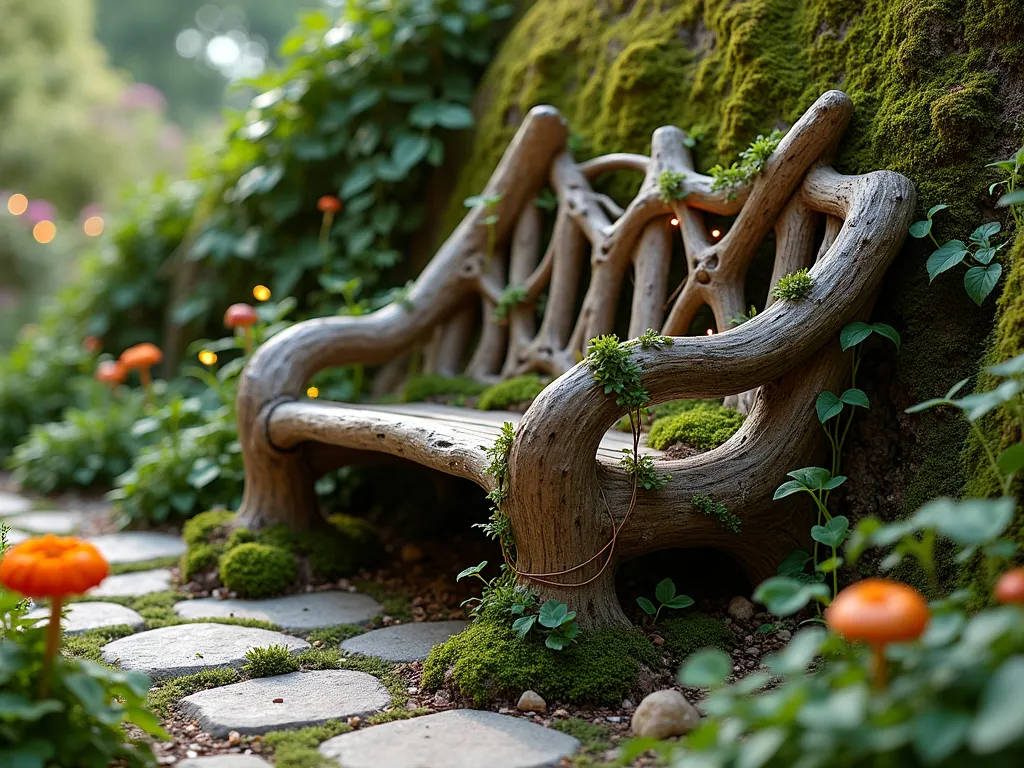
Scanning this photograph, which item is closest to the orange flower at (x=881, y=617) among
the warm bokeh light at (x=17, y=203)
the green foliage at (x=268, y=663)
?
the green foliage at (x=268, y=663)

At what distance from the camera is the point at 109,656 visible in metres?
2.67

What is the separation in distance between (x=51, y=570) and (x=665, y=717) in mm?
1284

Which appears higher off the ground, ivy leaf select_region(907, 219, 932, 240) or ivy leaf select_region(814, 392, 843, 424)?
ivy leaf select_region(907, 219, 932, 240)

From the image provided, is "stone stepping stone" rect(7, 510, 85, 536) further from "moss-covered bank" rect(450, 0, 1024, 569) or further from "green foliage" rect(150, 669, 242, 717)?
"moss-covered bank" rect(450, 0, 1024, 569)

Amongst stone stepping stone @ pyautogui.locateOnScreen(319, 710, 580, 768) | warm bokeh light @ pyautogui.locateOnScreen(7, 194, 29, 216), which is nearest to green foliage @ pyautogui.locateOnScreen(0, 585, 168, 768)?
stone stepping stone @ pyautogui.locateOnScreen(319, 710, 580, 768)

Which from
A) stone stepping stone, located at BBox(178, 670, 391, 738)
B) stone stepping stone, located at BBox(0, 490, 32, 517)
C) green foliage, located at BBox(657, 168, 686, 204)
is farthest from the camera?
stone stepping stone, located at BBox(0, 490, 32, 517)

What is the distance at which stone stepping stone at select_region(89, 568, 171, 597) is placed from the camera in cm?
343

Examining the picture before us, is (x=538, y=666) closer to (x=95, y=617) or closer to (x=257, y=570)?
(x=257, y=570)

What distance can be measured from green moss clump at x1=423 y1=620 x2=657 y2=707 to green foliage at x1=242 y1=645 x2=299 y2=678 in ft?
1.39

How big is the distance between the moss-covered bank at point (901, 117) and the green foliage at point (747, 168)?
22 centimetres

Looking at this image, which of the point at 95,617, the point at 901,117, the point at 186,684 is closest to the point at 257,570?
the point at 95,617

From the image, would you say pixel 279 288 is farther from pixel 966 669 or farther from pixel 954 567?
pixel 966 669

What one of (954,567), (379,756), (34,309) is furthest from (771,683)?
(34,309)

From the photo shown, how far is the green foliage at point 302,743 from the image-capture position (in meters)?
1.97
